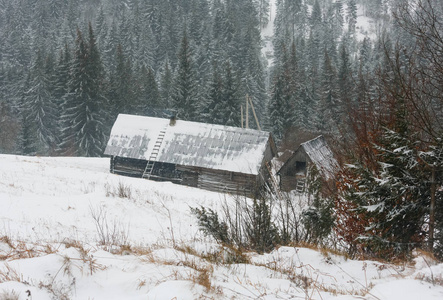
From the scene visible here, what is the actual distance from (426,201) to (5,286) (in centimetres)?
542

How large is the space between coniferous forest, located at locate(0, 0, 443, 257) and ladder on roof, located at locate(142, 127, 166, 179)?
1332cm

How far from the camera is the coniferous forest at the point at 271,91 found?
17.3 feet

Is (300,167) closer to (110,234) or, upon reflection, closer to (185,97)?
(185,97)

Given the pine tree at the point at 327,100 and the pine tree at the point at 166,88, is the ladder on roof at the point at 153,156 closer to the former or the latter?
the pine tree at the point at 327,100

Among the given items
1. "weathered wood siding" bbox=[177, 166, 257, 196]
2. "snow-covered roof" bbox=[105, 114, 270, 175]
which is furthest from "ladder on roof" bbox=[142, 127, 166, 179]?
"weathered wood siding" bbox=[177, 166, 257, 196]

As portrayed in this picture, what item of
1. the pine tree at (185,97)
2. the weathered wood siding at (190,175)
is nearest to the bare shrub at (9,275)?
the weathered wood siding at (190,175)

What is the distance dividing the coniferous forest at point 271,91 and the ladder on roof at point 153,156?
13.3 meters

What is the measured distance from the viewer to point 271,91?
46.6m

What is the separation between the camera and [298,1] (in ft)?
402

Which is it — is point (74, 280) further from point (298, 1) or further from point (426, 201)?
point (298, 1)

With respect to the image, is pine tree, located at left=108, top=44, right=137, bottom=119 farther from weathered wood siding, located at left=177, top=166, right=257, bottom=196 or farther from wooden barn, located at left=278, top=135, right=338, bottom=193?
wooden barn, located at left=278, top=135, right=338, bottom=193

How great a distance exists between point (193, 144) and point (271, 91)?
912 inches

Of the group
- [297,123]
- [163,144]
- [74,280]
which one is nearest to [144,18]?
[297,123]

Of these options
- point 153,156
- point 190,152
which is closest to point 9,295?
point 190,152
